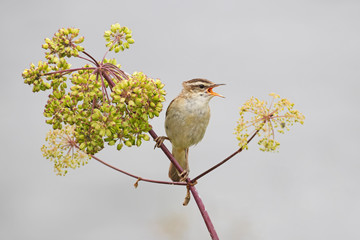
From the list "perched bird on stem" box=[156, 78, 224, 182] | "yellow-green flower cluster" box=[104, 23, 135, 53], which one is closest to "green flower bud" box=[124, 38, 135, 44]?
"yellow-green flower cluster" box=[104, 23, 135, 53]

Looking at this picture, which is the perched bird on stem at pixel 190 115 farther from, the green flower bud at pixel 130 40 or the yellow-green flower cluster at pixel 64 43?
the yellow-green flower cluster at pixel 64 43

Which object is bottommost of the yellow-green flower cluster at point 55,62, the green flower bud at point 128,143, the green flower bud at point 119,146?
the green flower bud at point 128,143

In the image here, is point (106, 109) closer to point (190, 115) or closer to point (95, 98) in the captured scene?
point (95, 98)

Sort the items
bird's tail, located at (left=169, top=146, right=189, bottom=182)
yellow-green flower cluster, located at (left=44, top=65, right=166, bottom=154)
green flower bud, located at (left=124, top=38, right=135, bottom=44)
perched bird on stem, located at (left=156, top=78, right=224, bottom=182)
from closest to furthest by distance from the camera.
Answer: yellow-green flower cluster, located at (left=44, top=65, right=166, bottom=154) < green flower bud, located at (left=124, top=38, right=135, bottom=44) < perched bird on stem, located at (left=156, top=78, right=224, bottom=182) < bird's tail, located at (left=169, top=146, right=189, bottom=182)

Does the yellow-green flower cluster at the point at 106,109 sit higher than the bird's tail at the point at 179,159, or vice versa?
the bird's tail at the point at 179,159

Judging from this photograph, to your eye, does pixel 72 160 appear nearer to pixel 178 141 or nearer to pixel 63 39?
pixel 63 39

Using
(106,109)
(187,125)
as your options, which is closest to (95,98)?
(106,109)

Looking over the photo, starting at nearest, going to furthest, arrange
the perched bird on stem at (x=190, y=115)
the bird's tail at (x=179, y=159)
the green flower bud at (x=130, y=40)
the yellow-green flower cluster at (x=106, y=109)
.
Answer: the yellow-green flower cluster at (x=106, y=109), the green flower bud at (x=130, y=40), the perched bird on stem at (x=190, y=115), the bird's tail at (x=179, y=159)

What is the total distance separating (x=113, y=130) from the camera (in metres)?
2.54

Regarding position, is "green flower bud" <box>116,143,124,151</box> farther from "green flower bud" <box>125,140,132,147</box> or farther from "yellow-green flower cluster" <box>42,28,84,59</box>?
"yellow-green flower cluster" <box>42,28,84,59</box>

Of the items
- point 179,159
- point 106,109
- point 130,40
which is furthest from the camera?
point 179,159

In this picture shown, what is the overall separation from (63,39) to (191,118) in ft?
5.30

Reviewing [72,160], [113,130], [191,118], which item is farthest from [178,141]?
[113,130]

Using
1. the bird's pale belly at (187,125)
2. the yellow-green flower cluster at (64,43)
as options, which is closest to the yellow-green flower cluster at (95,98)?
the yellow-green flower cluster at (64,43)
